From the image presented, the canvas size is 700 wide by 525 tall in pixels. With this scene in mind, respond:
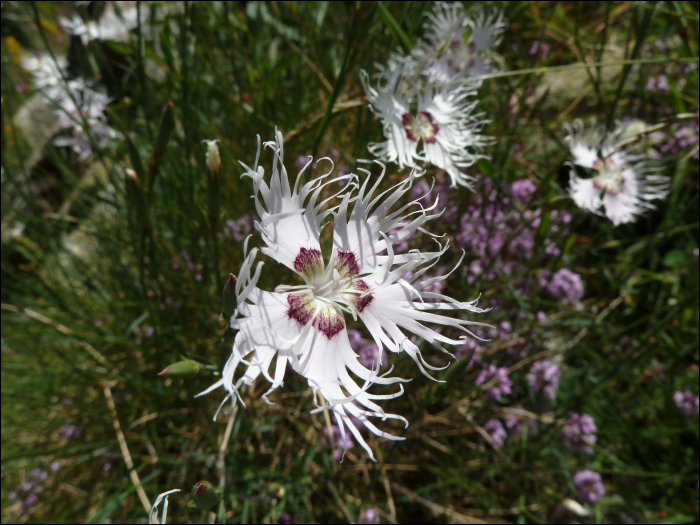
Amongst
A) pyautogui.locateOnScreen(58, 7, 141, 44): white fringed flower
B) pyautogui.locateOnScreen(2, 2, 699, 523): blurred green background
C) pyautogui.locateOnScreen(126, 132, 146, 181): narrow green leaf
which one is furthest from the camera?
pyautogui.locateOnScreen(58, 7, 141, 44): white fringed flower

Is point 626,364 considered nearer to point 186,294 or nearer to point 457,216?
point 457,216

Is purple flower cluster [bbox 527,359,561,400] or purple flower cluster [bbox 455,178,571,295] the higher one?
purple flower cluster [bbox 455,178,571,295]

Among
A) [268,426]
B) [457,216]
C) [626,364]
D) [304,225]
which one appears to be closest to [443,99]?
[457,216]

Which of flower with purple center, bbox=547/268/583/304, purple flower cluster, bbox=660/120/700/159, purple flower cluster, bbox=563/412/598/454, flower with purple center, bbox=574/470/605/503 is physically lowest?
flower with purple center, bbox=574/470/605/503

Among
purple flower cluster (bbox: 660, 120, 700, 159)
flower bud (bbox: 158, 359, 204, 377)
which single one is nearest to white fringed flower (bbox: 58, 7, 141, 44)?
flower bud (bbox: 158, 359, 204, 377)

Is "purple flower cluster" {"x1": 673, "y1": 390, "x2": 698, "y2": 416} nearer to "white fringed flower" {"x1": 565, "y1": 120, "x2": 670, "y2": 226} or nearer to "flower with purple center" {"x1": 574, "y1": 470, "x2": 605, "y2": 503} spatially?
"flower with purple center" {"x1": 574, "y1": 470, "x2": 605, "y2": 503}

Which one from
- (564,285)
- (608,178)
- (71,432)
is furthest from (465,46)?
(71,432)

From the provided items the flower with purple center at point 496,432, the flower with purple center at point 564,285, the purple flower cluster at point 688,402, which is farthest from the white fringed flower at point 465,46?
the purple flower cluster at point 688,402
